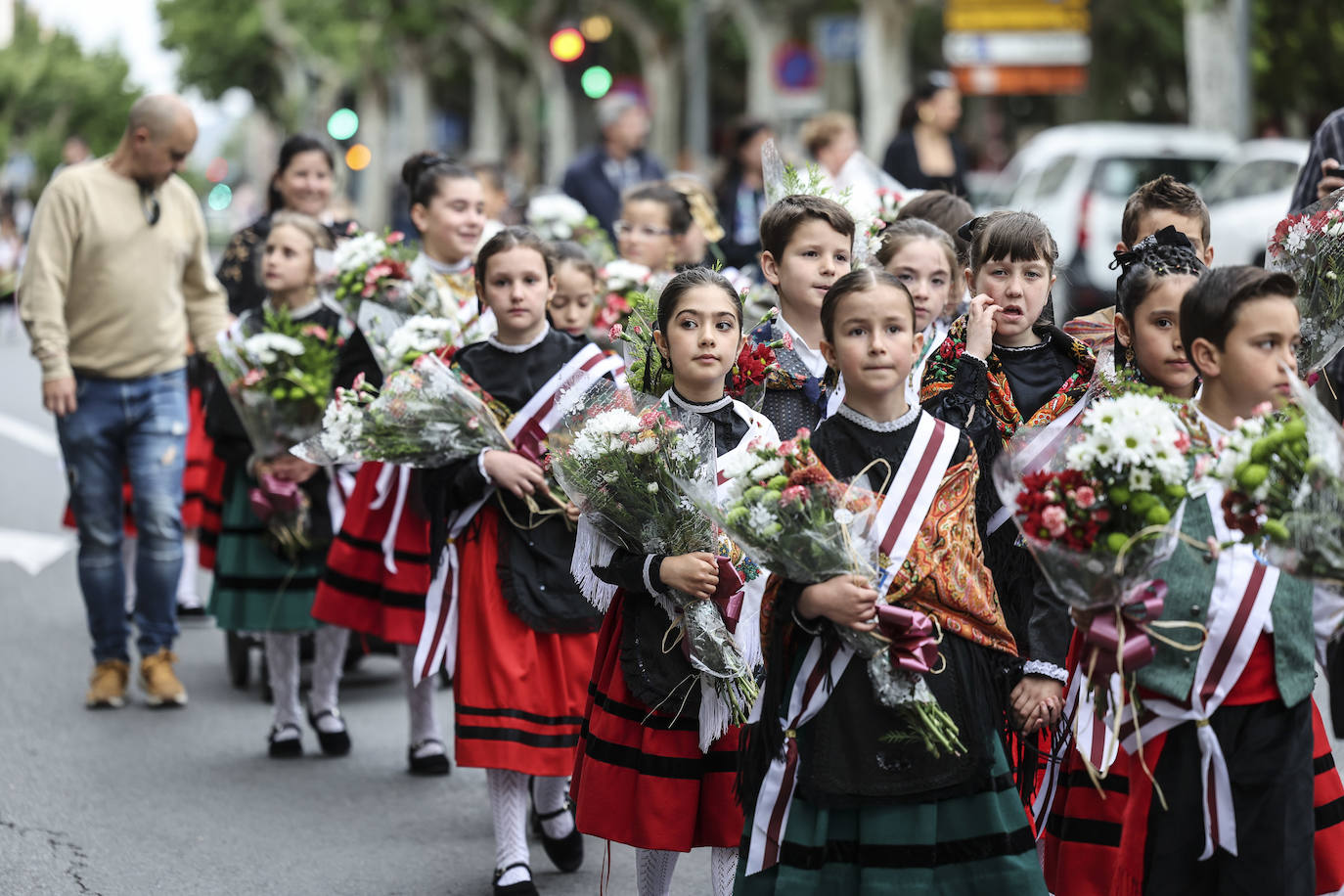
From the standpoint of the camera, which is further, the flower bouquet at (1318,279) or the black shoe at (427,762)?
the black shoe at (427,762)

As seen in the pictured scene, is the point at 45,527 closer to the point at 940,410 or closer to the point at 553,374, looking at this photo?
the point at 553,374

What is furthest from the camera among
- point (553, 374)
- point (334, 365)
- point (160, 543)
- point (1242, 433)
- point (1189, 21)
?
point (1189, 21)

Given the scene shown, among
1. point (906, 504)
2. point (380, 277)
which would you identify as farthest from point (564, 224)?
point (906, 504)

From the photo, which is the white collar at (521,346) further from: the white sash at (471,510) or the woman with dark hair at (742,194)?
the woman with dark hair at (742,194)

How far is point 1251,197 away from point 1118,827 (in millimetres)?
13933

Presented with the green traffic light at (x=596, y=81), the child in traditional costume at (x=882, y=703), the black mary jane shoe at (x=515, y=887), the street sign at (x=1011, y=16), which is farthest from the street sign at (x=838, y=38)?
the child in traditional costume at (x=882, y=703)

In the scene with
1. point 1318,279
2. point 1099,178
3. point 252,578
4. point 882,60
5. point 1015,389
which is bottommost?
point 252,578

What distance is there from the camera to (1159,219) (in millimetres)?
5480

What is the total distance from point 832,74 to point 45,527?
3494 centimetres

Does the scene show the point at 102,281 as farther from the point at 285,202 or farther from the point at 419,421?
the point at 419,421

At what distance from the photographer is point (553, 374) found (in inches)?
228

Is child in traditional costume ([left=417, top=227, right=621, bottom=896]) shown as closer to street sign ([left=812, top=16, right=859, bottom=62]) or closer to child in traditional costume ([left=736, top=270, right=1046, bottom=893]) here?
child in traditional costume ([left=736, top=270, right=1046, bottom=893])

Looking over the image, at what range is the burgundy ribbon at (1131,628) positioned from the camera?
12.6ft

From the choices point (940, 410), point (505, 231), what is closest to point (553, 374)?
point (505, 231)
